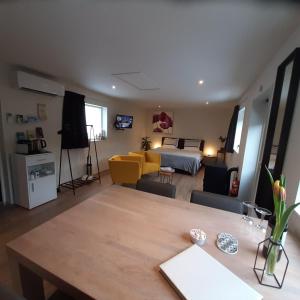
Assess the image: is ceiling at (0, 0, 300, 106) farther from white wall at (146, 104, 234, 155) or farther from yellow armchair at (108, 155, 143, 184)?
white wall at (146, 104, 234, 155)

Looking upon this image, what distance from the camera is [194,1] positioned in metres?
1.08

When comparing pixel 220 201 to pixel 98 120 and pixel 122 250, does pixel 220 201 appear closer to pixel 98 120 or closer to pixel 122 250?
pixel 122 250

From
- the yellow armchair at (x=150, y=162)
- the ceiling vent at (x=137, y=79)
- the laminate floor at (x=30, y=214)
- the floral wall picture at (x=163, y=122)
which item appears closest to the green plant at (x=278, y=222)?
the laminate floor at (x=30, y=214)

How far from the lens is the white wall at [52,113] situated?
2.51m

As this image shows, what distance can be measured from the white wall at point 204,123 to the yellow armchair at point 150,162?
8.59 ft

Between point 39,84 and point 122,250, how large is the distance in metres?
3.02

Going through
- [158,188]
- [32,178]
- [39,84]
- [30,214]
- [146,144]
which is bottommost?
[30,214]

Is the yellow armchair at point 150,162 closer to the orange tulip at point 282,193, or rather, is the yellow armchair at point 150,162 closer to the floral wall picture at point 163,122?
the floral wall picture at point 163,122

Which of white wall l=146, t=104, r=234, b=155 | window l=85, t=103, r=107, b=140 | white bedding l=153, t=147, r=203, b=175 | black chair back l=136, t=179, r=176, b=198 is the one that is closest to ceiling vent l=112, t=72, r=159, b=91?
window l=85, t=103, r=107, b=140

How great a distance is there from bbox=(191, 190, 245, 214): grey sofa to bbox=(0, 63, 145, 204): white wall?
2962 mm

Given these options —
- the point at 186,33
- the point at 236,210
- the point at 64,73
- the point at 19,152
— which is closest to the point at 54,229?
the point at 236,210

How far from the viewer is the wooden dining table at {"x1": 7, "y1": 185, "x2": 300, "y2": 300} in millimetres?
667

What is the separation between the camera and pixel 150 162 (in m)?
4.48

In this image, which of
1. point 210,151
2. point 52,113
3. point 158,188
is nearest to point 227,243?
point 158,188
